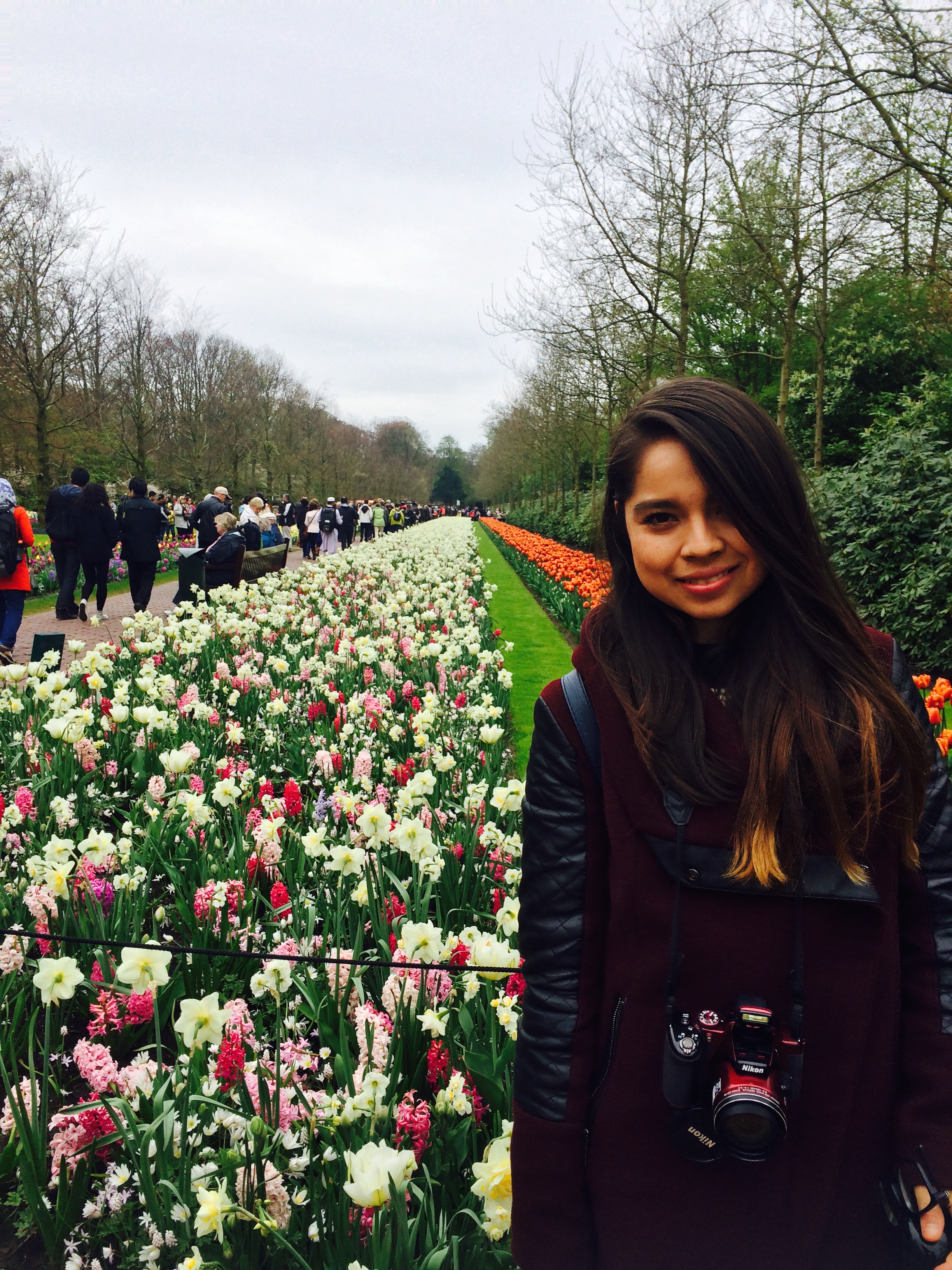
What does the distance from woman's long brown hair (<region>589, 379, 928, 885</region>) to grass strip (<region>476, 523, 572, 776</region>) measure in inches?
72.7

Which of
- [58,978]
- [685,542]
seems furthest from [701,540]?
[58,978]

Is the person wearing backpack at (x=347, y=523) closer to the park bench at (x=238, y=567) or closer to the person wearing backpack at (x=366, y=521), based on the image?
the person wearing backpack at (x=366, y=521)

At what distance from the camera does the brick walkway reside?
862 cm

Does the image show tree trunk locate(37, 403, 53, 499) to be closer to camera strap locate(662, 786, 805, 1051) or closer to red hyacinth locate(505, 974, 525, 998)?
red hyacinth locate(505, 974, 525, 998)

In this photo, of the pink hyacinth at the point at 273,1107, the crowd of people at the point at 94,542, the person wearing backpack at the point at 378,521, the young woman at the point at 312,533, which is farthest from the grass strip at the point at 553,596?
the person wearing backpack at the point at 378,521

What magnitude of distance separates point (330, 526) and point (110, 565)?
275 inches

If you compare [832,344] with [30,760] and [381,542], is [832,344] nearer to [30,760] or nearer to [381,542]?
[381,542]

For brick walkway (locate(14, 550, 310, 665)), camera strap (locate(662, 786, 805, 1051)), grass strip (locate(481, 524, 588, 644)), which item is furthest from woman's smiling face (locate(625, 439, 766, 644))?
brick walkway (locate(14, 550, 310, 665))

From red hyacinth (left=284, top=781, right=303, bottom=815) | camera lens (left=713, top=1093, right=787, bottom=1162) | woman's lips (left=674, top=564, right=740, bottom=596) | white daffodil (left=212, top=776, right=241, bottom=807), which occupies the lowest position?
red hyacinth (left=284, top=781, right=303, bottom=815)

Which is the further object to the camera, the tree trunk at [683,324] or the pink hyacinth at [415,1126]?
the tree trunk at [683,324]

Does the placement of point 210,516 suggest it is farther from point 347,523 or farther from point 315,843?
point 315,843

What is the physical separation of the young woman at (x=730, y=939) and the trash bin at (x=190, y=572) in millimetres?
9183

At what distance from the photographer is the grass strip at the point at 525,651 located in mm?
6414

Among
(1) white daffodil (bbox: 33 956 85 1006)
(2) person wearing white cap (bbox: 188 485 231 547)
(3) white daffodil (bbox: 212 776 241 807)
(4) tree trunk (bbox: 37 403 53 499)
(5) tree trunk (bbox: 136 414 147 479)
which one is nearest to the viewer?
(1) white daffodil (bbox: 33 956 85 1006)
